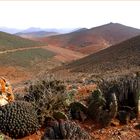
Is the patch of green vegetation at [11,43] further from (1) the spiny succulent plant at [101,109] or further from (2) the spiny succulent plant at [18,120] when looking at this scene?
(2) the spiny succulent plant at [18,120]

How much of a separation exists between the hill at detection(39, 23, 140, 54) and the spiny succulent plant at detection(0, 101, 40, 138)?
71.1 m

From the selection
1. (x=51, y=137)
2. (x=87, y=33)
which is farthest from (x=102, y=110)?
(x=87, y=33)

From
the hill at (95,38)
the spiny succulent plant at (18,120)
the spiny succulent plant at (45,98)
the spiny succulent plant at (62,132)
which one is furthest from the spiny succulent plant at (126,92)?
the hill at (95,38)

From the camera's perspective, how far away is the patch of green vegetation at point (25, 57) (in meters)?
49.3

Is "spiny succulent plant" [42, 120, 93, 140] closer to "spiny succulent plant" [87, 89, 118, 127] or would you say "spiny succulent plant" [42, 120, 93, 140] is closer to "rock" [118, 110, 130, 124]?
"spiny succulent plant" [87, 89, 118, 127]

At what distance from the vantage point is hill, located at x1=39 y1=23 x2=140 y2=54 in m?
85.0

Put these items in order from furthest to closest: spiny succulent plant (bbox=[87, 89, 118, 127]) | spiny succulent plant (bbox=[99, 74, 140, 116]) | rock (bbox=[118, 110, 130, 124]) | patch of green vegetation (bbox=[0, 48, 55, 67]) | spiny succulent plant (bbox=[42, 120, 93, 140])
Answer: patch of green vegetation (bbox=[0, 48, 55, 67]), spiny succulent plant (bbox=[99, 74, 140, 116]), rock (bbox=[118, 110, 130, 124]), spiny succulent plant (bbox=[87, 89, 118, 127]), spiny succulent plant (bbox=[42, 120, 93, 140])

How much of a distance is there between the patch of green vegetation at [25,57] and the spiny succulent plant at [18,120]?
41.1 metres

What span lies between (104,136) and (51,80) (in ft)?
7.67

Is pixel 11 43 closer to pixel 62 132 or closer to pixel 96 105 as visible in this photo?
pixel 96 105

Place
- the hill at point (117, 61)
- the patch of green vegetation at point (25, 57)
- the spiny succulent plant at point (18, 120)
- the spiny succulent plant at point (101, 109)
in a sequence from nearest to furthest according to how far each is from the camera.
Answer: the spiny succulent plant at point (18, 120) < the spiny succulent plant at point (101, 109) < the hill at point (117, 61) < the patch of green vegetation at point (25, 57)

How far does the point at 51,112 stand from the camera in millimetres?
7102

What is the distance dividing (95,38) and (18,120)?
84.7m

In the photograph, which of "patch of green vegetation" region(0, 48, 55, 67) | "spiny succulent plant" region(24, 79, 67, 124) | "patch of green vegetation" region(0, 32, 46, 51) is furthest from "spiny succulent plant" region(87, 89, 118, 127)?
"patch of green vegetation" region(0, 32, 46, 51)
